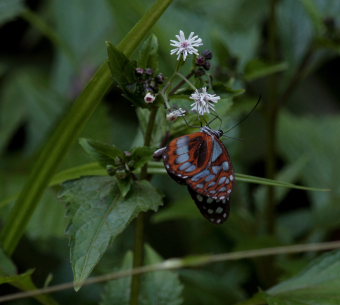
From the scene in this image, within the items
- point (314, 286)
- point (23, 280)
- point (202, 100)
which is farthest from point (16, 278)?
point (314, 286)

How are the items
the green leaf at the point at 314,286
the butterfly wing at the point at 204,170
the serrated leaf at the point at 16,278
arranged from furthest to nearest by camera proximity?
the green leaf at the point at 314,286, the serrated leaf at the point at 16,278, the butterfly wing at the point at 204,170

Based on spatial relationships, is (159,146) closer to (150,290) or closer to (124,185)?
(124,185)

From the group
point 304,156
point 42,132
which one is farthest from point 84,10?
point 304,156

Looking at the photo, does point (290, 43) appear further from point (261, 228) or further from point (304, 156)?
point (261, 228)

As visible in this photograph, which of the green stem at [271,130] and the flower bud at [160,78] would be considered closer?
the flower bud at [160,78]

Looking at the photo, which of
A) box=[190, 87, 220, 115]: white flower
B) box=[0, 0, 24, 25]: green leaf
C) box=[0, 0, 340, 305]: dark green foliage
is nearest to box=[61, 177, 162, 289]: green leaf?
box=[0, 0, 340, 305]: dark green foliage

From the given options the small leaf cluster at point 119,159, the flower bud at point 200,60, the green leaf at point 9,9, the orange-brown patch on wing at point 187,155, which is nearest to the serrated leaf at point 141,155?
the small leaf cluster at point 119,159

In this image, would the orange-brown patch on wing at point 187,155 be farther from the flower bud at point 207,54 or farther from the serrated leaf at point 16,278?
the serrated leaf at point 16,278
